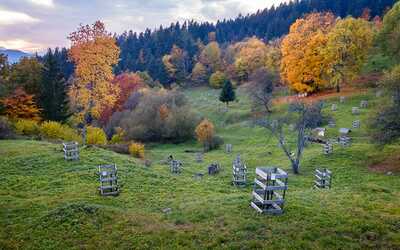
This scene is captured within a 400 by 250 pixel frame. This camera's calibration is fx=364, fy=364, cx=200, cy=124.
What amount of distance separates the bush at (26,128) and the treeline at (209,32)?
221 ft

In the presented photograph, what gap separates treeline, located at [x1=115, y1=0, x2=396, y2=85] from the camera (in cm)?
12303

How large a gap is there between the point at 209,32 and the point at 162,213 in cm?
15652

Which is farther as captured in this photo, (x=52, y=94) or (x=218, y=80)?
(x=218, y=80)

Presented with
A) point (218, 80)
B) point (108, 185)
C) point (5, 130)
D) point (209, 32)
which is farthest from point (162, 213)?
point (209, 32)

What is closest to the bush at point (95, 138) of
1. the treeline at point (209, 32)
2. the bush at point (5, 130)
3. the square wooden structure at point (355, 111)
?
the bush at point (5, 130)

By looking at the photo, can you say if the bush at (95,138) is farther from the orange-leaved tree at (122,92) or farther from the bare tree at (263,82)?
the bare tree at (263,82)

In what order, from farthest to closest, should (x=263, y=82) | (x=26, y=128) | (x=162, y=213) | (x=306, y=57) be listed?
(x=263, y=82) → (x=306, y=57) → (x=26, y=128) → (x=162, y=213)

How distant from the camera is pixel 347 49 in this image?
59406 mm

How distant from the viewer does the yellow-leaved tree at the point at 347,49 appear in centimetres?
5916

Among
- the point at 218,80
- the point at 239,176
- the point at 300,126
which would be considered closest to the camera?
the point at 239,176

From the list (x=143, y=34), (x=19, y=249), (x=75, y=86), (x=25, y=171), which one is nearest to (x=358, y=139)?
(x=75, y=86)

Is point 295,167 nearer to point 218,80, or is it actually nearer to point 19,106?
point 19,106

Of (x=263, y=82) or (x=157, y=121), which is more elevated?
(x=263, y=82)

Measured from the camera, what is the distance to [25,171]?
24.1m
